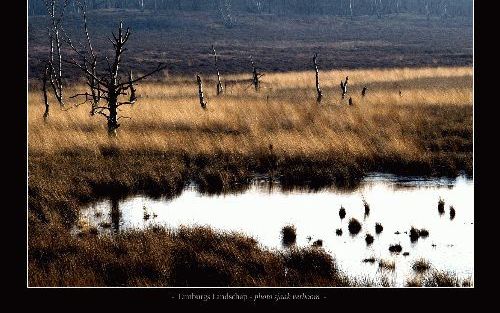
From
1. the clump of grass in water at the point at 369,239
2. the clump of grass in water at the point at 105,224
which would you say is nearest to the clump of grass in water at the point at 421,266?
the clump of grass in water at the point at 369,239

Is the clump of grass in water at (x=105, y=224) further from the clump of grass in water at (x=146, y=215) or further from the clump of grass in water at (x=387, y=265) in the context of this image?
the clump of grass in water at (x=387, y=265)

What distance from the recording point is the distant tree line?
121750mm

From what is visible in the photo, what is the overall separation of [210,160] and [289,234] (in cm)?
660

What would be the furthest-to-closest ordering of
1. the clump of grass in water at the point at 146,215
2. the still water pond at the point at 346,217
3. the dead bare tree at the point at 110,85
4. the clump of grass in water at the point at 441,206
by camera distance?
the dead bare tree at the point at 110,85 → the clump of grass in water at the point at 441,206 → the clump of grass in water at the point at 146,215 → the still water pond at the point at 346,217

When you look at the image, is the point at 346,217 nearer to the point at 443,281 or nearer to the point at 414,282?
the point at 414,282

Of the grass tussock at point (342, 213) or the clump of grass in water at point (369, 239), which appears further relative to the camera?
the grass tussock at point (342, 213)

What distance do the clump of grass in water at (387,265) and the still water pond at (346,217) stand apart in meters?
0.05

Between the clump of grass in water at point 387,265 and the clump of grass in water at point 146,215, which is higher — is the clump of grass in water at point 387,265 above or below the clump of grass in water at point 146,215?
below

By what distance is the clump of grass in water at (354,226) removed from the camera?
12.3 meters
